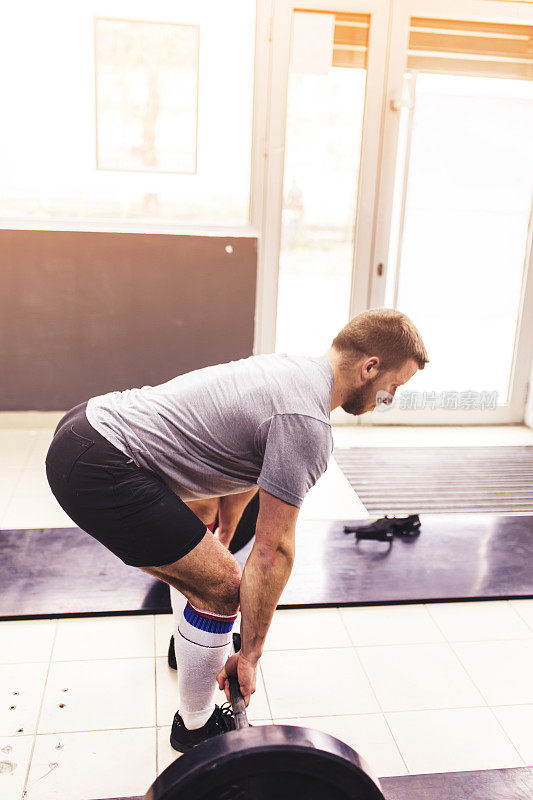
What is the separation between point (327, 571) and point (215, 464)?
3.31 ft

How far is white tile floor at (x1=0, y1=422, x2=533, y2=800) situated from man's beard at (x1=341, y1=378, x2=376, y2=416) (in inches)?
29.6

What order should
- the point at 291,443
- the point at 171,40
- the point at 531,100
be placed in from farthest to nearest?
1. the point at 531,100
2. the point at 171,40
3. the point at 291,443

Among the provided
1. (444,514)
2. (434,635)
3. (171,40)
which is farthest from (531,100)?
(434,635)

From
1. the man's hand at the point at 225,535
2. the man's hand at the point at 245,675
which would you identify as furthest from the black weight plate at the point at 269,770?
the man's hand at the point at 225,535

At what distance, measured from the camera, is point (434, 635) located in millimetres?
2020

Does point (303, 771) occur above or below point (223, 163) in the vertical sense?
below

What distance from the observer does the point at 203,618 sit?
56.7 inches

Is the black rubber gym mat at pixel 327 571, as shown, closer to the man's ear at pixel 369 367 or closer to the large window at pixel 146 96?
the man's ear at pixel 369 367

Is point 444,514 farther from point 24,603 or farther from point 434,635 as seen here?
point 24,603

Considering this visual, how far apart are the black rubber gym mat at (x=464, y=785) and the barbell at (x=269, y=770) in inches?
16.6

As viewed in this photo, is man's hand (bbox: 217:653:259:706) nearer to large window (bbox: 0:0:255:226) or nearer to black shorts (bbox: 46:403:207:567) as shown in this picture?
black shorts (bbox: 46:403:207:567)

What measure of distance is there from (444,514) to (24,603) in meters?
1.62

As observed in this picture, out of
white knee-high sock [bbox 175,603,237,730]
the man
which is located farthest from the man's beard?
white knee-high sock [bbox 175,603,237,730]

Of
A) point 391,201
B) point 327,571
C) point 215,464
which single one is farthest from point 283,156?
point 215,464
